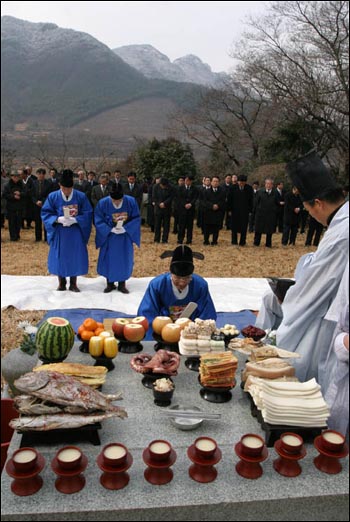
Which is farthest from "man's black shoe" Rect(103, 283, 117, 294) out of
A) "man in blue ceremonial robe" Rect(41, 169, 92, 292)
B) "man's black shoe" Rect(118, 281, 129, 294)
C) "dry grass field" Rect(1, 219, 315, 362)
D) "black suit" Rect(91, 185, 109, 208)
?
"black suit" Rect(91, 185, 109, 208)

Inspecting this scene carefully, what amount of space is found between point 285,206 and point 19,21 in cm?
991

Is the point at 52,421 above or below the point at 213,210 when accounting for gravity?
below

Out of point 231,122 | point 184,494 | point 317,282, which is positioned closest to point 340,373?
point 317,282

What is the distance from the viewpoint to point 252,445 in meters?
2.06

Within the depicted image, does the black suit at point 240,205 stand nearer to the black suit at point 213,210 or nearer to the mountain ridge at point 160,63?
the black suit at point 213,210

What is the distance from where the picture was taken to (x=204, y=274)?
8602 mm

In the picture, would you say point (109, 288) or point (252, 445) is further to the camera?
point (109, 288)

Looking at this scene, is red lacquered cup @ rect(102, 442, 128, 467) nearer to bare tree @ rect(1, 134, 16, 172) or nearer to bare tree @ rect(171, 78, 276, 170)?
bare tree @ rect(1, 134, 16, 172)

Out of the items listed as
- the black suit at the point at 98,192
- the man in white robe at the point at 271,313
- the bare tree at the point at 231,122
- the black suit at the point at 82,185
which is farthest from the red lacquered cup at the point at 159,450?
the bare tree at the point at 231,122

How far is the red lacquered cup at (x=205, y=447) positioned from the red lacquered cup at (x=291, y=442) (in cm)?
32

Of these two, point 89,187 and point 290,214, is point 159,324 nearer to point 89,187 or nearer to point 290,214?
point 89,187

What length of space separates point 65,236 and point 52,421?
5095 millimetres

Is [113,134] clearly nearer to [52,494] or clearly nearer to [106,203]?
[106,203]

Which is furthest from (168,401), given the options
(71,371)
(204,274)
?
(204,274)
